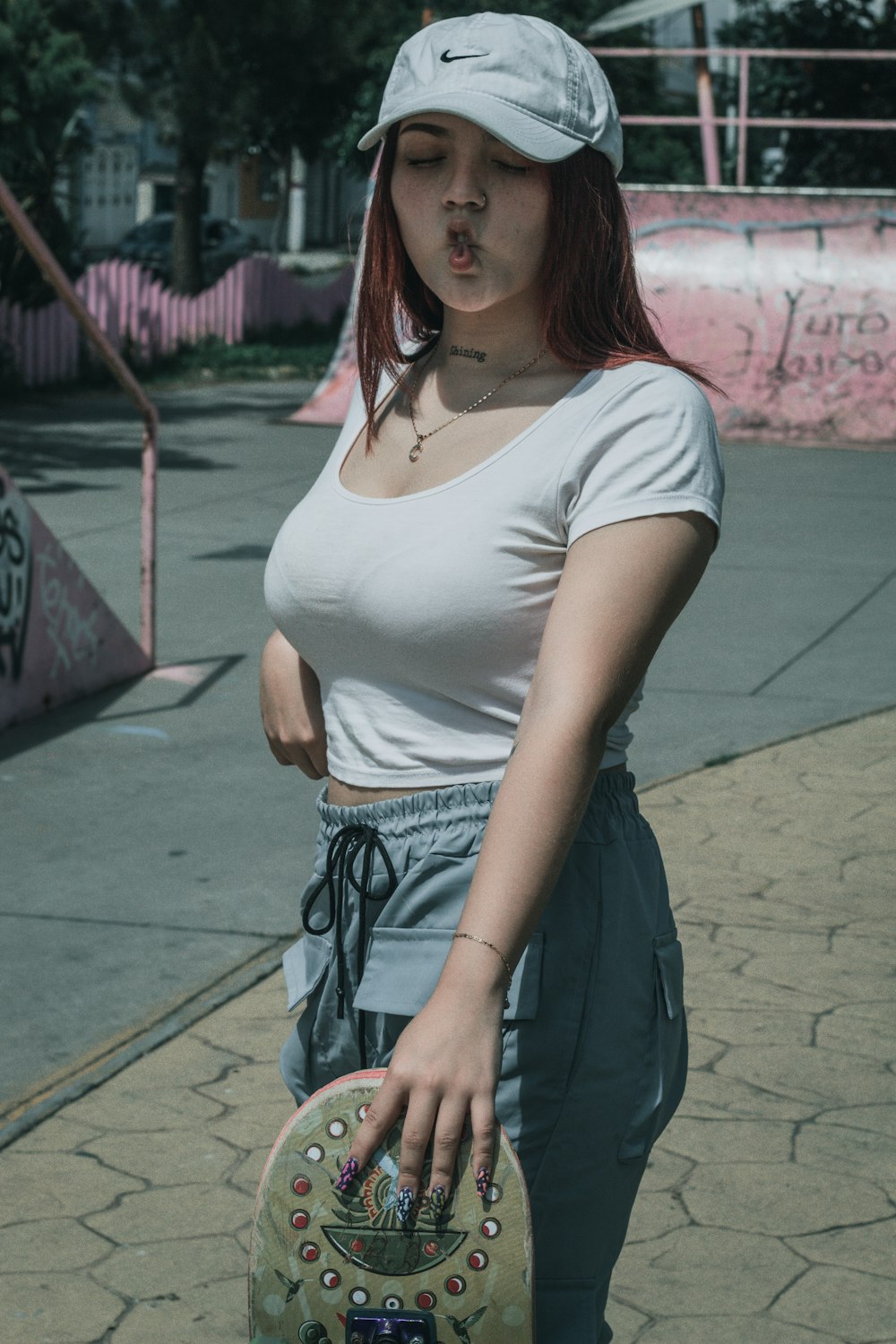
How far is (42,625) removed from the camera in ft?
20.8

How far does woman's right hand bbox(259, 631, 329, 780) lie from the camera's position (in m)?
1.92

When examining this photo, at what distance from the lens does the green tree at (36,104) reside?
18.9 metres

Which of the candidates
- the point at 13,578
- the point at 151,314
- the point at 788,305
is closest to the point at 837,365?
the point at 788,305

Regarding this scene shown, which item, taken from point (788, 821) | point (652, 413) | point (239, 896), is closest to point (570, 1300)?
point (652, 413)

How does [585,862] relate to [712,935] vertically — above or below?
above

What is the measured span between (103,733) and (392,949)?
15.2ft

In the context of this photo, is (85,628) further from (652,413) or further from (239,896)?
(652,413)

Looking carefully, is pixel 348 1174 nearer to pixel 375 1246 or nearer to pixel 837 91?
pixel 375 1246

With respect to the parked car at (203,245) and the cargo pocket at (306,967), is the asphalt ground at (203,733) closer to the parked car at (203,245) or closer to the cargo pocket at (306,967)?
the cargo pocket at (306,967)

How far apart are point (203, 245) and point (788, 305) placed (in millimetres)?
22811

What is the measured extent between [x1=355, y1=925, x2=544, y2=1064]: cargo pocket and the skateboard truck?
0.27 metres

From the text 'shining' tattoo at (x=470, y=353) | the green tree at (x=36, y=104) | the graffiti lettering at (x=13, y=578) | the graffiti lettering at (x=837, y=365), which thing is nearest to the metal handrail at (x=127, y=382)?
the graffiti lettering at (x=13, y=578)

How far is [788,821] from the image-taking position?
521 centimetres

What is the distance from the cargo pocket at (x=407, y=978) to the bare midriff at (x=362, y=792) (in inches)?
5.2
